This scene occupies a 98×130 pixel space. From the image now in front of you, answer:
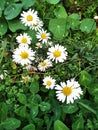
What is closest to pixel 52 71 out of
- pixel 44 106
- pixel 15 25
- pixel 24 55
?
pixel 24 55

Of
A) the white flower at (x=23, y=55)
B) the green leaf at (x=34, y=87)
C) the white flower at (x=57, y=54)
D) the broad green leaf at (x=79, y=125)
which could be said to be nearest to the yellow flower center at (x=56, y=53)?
the white flower at (x=57, y=54)

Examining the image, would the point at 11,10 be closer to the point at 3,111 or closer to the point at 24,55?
the point at 24,55

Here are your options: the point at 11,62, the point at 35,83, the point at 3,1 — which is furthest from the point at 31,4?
the point at 35,83

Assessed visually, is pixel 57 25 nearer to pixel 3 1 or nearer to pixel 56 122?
pixel 3 1

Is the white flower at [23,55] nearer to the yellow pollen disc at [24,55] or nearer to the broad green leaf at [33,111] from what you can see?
the yellow pollen disc at [24,55]

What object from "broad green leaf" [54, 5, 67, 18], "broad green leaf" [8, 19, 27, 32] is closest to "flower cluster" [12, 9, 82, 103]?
"broad green leaf" [8, 19, 27, 32]
